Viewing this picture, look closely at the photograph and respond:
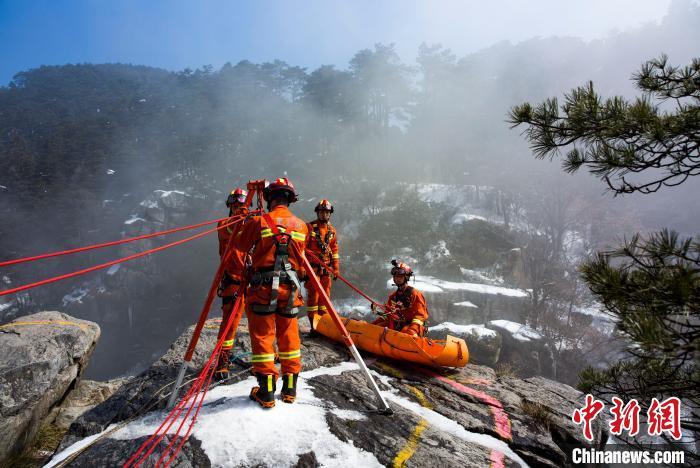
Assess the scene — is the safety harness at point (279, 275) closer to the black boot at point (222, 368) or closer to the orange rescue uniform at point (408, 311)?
the black boot at point (222, 368)

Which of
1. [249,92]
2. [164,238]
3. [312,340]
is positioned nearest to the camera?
[312,340]

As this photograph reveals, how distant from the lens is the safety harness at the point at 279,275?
3352 mm

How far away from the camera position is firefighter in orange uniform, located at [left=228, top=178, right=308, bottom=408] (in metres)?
3.28

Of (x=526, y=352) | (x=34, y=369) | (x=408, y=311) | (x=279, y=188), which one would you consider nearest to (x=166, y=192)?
(x=34, y=369)

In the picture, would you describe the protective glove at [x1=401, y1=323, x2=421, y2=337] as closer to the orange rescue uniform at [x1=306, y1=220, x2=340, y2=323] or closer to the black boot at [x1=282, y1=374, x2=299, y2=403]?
the orange rescue uniform at [x1=306, y1=220, x2=340, y2=323]

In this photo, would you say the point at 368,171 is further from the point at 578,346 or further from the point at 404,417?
the point at 404,417

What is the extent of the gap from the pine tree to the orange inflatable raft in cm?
241

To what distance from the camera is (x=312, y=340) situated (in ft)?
20.3

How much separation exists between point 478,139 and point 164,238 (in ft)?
123

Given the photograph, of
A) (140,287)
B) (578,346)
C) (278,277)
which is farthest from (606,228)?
(140,287)

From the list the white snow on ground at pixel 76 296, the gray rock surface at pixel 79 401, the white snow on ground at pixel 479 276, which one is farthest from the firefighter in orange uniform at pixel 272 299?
the white snow on ground at pixel 76 296

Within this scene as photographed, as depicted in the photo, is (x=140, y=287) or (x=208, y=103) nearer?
(x=140, y=287)

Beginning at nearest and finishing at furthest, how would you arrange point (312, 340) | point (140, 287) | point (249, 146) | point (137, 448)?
point (137, 448) → point (312, 340) → point (140, 287) → point (249, 146)

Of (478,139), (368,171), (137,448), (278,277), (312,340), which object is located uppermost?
(478,139)
